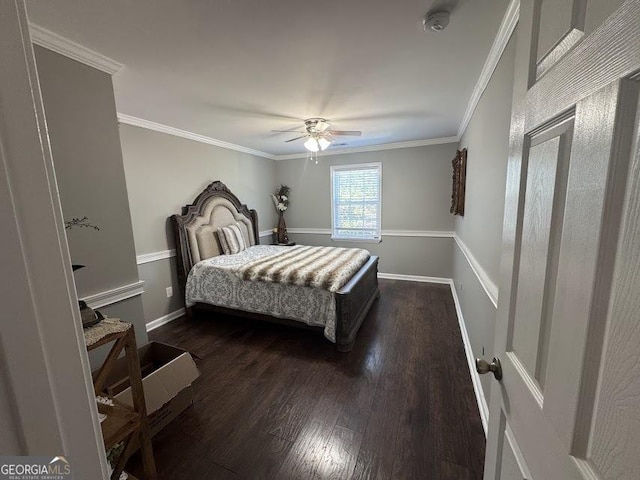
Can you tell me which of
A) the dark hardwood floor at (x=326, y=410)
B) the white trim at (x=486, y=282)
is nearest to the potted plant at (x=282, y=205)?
the dark hardwood floor at (x=326, y=410)

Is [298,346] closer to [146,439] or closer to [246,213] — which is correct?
[146,439]

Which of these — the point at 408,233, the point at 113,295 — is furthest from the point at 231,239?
the point at 408,233

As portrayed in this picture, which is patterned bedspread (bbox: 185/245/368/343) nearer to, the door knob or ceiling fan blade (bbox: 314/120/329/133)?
the door knob

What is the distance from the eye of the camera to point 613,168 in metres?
0.39

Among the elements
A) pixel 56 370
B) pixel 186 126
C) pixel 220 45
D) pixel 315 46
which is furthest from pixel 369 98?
pixel 56 370

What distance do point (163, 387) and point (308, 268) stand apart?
1678 millimetres

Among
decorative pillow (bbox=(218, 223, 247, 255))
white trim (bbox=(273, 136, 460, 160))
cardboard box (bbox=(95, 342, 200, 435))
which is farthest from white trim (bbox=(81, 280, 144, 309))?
white trim (bbox=(273, 136, 460, 160))

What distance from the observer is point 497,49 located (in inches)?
63.4

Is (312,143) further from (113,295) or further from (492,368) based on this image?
(492,368)

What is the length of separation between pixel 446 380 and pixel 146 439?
6.76 feet

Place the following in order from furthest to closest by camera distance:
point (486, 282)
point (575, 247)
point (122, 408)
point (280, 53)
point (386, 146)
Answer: point (386, 146) → point (486, 282) → point (280, 53) → point (122, 408) → point (575, 247)

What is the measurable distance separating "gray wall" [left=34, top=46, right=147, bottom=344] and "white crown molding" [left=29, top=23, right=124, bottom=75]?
0.11ft

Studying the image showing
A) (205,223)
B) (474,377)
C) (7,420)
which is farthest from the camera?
(205,223)

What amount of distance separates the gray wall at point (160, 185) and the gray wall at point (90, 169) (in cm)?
120
